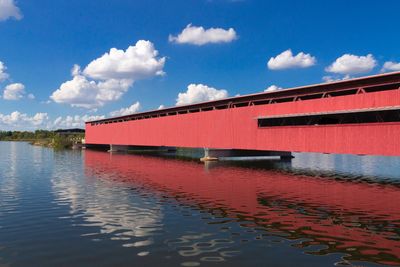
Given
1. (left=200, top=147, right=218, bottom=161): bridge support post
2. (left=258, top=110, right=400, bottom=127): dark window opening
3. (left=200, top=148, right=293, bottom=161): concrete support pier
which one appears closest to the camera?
(left=258, top=110, right=400, bottom=127): dark window opening

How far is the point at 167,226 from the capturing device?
14.5 metres

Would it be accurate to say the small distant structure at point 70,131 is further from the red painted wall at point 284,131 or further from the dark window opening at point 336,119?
the dark window opening at point 336,119

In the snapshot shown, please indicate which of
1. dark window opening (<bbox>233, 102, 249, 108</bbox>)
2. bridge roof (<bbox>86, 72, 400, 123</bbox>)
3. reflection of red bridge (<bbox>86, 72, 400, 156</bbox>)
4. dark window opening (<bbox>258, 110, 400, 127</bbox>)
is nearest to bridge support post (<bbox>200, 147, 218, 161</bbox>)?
reflection of red bridge (<bbox>86, 72, 400, 156</bbox>)

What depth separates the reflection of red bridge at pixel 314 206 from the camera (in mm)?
12609

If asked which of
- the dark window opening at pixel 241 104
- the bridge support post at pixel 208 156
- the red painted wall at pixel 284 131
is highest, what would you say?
the dark window opening at pixel 241 104

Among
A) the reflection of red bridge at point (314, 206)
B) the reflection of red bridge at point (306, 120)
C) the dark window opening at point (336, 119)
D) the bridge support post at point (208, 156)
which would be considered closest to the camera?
the reflection of red bridge at point (314, 206)

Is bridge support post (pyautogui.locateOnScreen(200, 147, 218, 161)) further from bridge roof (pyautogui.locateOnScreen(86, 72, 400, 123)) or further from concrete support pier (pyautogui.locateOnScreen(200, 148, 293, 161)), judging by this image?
bridge roof (pyautogui.locateOnScreen(86, 72, 400, 123))

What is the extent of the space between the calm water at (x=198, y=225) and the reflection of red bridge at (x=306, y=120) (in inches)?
232

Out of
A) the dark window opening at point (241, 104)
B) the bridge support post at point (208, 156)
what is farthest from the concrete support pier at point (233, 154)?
the dark window opening at point (241, 104)

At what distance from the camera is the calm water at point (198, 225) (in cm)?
1087

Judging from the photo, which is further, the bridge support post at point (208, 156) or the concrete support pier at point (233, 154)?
the concrete support pier at point (233, 154)

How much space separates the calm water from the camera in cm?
1087

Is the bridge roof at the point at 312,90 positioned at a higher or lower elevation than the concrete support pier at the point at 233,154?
higher

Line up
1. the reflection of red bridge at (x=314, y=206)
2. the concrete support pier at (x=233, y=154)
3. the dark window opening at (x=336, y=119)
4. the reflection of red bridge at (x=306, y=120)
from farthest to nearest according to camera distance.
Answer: the concrete support pier at (x=233, y=154) < the dark window opening at (x=336, y=119) < the reflection of red bridge at (x=306, y=120) < the reflection of red bridge at (x=314, y=206)
